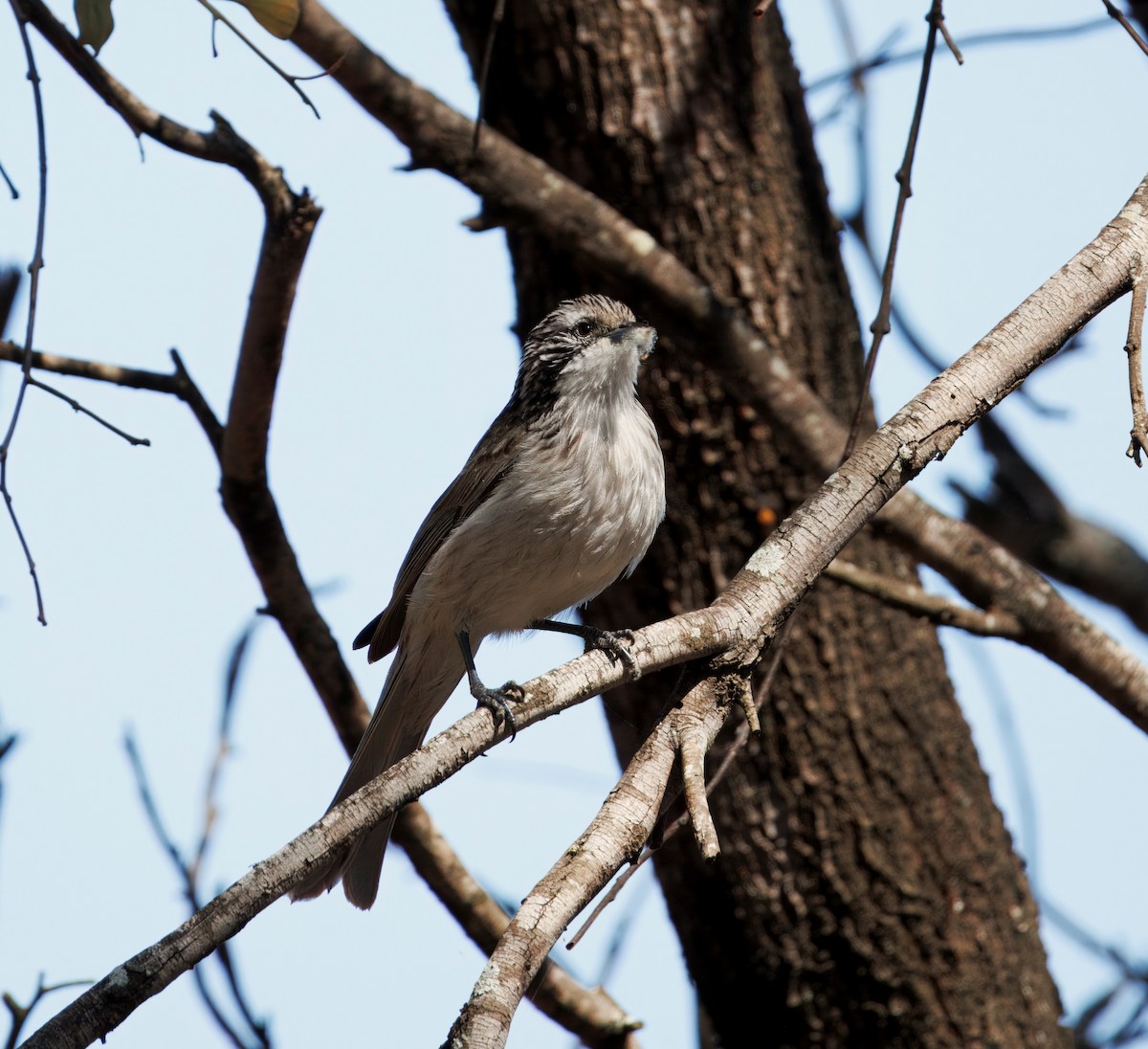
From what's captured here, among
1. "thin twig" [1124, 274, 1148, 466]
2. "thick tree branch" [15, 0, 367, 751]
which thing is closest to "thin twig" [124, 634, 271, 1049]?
"thick tree branch" [15, 0, 367, 751]

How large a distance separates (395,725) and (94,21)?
260 cm

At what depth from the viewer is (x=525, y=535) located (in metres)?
4.40

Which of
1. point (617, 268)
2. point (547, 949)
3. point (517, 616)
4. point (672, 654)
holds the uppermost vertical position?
point (617, 268)

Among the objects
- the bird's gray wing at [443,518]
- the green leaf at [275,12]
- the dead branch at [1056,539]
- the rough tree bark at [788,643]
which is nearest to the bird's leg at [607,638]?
the bird's gray wing at [443,518]

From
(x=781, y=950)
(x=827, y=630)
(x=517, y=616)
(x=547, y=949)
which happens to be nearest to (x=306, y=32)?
(x=517, y=616)

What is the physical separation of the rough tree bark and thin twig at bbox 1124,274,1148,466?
195 cm

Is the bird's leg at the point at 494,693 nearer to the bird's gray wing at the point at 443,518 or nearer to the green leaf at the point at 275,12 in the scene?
the bird's gray wing at the point at 443,518

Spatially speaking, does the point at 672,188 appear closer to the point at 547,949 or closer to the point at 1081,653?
the point at 1081,653

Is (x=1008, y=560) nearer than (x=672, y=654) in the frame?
No

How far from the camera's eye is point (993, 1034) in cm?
491

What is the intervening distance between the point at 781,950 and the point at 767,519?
1.71m

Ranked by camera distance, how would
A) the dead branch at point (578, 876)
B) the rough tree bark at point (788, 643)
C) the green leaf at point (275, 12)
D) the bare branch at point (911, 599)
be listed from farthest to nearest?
the rough tree bark at point (788, 643) → the bare branch at point (911, 599) → the green leaf at point (275, 12) → the dead branch at point (578, 876)

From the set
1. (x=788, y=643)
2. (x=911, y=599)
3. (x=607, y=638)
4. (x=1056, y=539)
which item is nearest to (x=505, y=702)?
(x=607, y=638)

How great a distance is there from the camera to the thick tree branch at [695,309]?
4.54 metres
